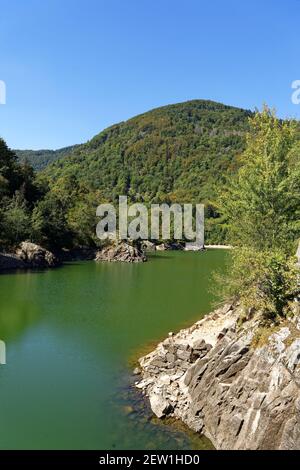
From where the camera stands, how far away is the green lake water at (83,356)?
1470cm

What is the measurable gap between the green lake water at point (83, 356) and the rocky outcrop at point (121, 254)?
24.8m

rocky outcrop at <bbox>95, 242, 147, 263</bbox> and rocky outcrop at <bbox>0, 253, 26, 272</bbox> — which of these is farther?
rocky outcrop at <bbox>95, 242, 147, 263</bbox>

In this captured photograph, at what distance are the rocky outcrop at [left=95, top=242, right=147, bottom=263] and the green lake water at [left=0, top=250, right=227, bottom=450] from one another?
81.3ft

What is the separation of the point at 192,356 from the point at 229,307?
20.8 feet

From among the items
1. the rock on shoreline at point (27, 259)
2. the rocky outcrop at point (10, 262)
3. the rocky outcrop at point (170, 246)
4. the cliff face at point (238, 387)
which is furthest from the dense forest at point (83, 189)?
the rocky outcrop at point (170, 246)

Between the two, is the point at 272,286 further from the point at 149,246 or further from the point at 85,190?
the point at 85,190

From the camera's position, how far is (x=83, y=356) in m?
22.7

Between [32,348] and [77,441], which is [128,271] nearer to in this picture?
[32,348]

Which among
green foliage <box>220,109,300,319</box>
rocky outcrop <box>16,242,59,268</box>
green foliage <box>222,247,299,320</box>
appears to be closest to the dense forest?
green foliage <box>220,109,300,319</box>

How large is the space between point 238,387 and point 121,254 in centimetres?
6117

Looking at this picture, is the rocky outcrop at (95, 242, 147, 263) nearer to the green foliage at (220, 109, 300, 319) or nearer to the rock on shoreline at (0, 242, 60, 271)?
the rock on shoreline at (0, 242, 60, 271)

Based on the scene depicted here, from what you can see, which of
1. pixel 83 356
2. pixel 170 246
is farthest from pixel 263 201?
pixel 170 246

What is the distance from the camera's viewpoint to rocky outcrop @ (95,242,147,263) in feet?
243

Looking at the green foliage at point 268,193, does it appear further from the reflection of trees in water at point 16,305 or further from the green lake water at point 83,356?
the reflection of trees in water at point 16,305
